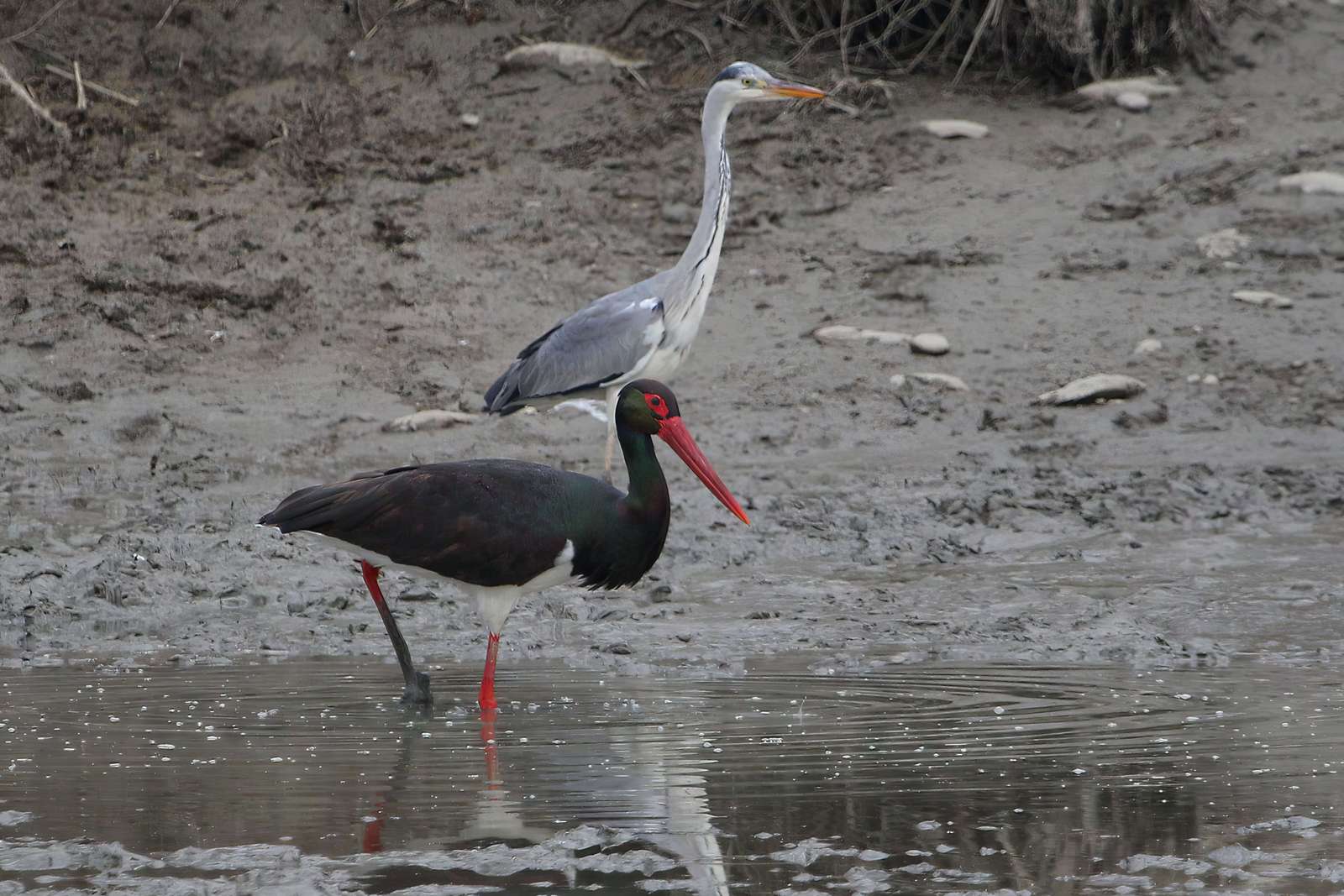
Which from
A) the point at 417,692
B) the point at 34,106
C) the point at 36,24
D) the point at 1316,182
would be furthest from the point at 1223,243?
the point at 36,24

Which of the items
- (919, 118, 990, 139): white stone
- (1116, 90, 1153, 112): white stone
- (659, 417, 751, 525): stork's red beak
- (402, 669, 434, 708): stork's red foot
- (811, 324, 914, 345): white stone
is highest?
(1116, 90, 1153, 112): white stone

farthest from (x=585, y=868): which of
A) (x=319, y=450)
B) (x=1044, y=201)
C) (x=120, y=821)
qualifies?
(x=1044, y=201)

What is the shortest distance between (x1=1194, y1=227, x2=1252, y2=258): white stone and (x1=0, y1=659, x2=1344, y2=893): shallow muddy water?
16.2 ft

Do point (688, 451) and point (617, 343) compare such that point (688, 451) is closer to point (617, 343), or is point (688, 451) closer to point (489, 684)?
point (489, 684)

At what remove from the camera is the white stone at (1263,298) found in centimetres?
989

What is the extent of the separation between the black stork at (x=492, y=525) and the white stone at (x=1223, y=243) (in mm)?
5443

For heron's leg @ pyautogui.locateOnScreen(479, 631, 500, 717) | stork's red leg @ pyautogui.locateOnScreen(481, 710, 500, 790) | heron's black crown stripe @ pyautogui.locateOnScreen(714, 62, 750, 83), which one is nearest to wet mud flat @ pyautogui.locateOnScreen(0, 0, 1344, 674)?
heron's leg @ pyautogui.locateOnScreen(479, 631, 500, 717)

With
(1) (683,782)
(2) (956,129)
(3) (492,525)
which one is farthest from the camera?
(2) (956,129)

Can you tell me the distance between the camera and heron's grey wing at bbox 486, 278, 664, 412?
8617 millimetres

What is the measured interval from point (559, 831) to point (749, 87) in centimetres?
634

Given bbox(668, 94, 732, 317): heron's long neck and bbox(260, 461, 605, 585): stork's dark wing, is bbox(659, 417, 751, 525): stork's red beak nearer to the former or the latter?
bbox(260, 461, 605, 585): stork's dark wing

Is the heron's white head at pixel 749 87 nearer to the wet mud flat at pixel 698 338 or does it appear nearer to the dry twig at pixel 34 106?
the wet mud flat at pixel 698 338

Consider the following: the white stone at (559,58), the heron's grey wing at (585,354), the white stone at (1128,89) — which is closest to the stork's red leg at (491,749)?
the heron's grey wing at (585,354)

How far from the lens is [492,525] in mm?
5734
